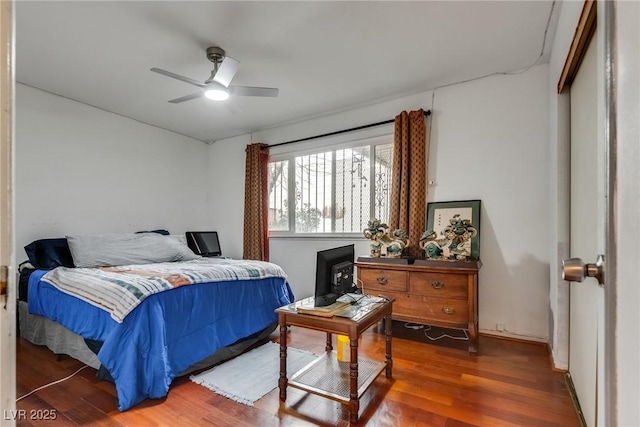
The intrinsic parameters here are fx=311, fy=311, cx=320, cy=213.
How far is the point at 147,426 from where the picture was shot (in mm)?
1649

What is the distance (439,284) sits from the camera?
273 centimetres

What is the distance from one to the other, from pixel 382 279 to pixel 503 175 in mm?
1522

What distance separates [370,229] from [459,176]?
1059mm

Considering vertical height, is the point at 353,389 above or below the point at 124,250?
below

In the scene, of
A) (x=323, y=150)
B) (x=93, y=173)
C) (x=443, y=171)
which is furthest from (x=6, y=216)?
(x=93, y=173)

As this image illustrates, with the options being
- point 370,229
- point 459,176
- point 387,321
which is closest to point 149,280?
point 387,321

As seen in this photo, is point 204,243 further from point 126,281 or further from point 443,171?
point 443,171

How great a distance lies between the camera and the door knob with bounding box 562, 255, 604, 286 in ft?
1.96

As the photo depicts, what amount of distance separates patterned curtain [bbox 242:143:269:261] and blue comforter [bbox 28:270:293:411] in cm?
153

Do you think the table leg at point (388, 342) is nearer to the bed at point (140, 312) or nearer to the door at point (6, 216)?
the bed at point (140, 312)

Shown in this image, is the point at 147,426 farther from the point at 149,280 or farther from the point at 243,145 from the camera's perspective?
the point at 243,145

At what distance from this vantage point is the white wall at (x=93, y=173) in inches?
125

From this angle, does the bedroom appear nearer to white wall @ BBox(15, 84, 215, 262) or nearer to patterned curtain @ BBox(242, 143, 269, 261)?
white wall @ BBox(15, 84, 215, 262)
